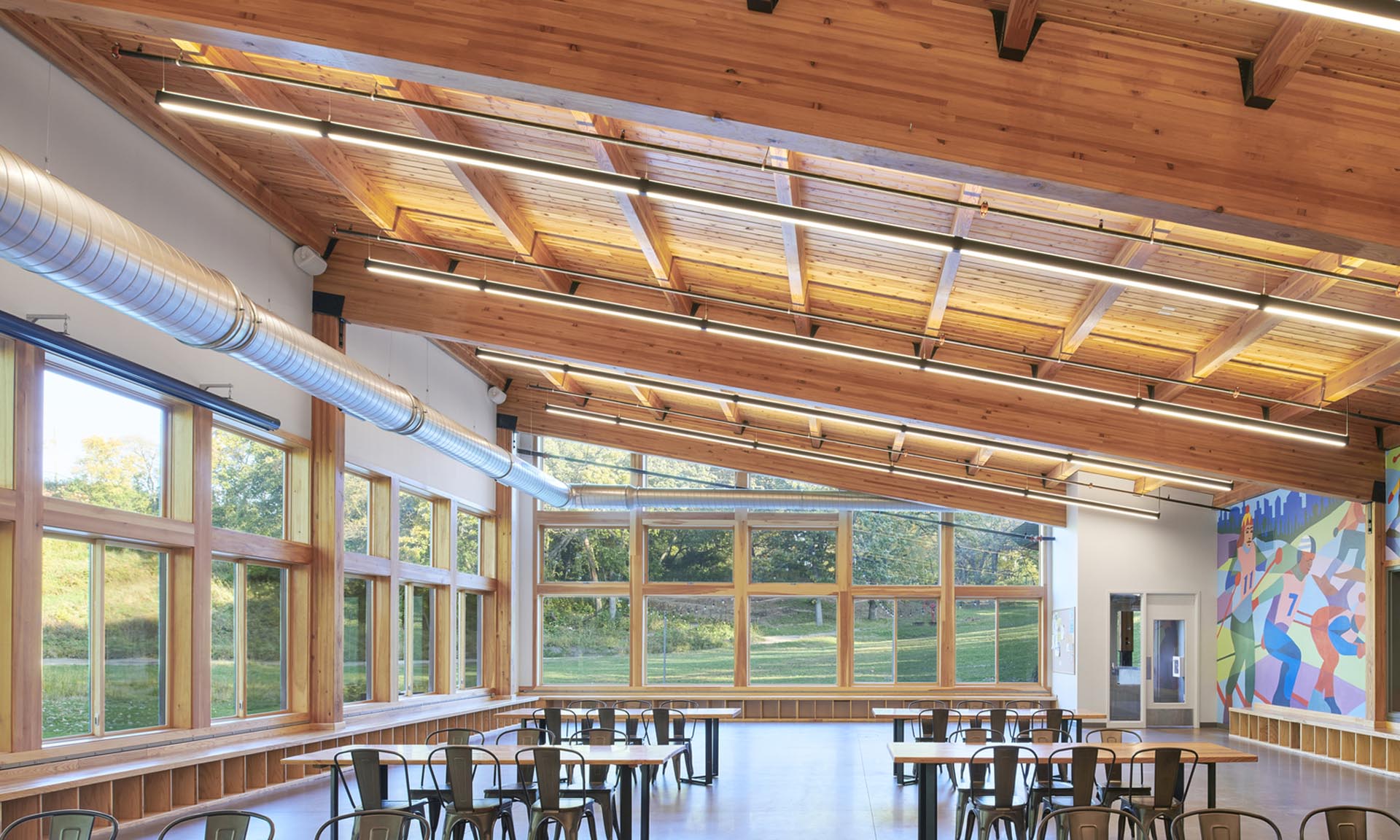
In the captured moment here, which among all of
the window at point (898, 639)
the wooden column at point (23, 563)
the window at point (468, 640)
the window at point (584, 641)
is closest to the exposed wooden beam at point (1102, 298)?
the wooden column at point (23, 563)

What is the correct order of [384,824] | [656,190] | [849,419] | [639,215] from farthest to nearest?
[849,419]
[639,215]
[656,190]
[384,824]

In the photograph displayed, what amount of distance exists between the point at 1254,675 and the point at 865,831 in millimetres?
12341

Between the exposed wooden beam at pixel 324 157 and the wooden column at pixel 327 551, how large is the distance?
184cm

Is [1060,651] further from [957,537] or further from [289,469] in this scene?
[289,469]

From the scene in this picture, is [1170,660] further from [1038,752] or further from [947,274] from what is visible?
[947,274]

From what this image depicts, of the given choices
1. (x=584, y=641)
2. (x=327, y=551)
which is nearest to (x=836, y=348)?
(x=327, y=551)

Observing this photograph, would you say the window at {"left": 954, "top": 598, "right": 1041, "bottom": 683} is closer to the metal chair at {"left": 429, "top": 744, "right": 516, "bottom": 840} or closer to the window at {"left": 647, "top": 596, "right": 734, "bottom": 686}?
the window at {"left": 647, "top": 596, "right": 734, "bottom": 686}

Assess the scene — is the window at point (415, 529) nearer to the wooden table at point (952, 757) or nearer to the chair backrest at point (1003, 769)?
the wooden table at point (952, 757)

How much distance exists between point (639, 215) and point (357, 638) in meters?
8.35

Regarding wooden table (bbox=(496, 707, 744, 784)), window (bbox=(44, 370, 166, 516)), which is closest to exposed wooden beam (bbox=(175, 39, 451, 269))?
window (bbox=(44, 370, 166, 516))

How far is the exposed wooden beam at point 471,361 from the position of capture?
733 inches

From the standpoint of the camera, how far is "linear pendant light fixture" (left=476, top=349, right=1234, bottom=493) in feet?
51.1

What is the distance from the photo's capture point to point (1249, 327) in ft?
34.4

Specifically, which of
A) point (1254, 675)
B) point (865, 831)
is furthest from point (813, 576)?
point (865, 831)
